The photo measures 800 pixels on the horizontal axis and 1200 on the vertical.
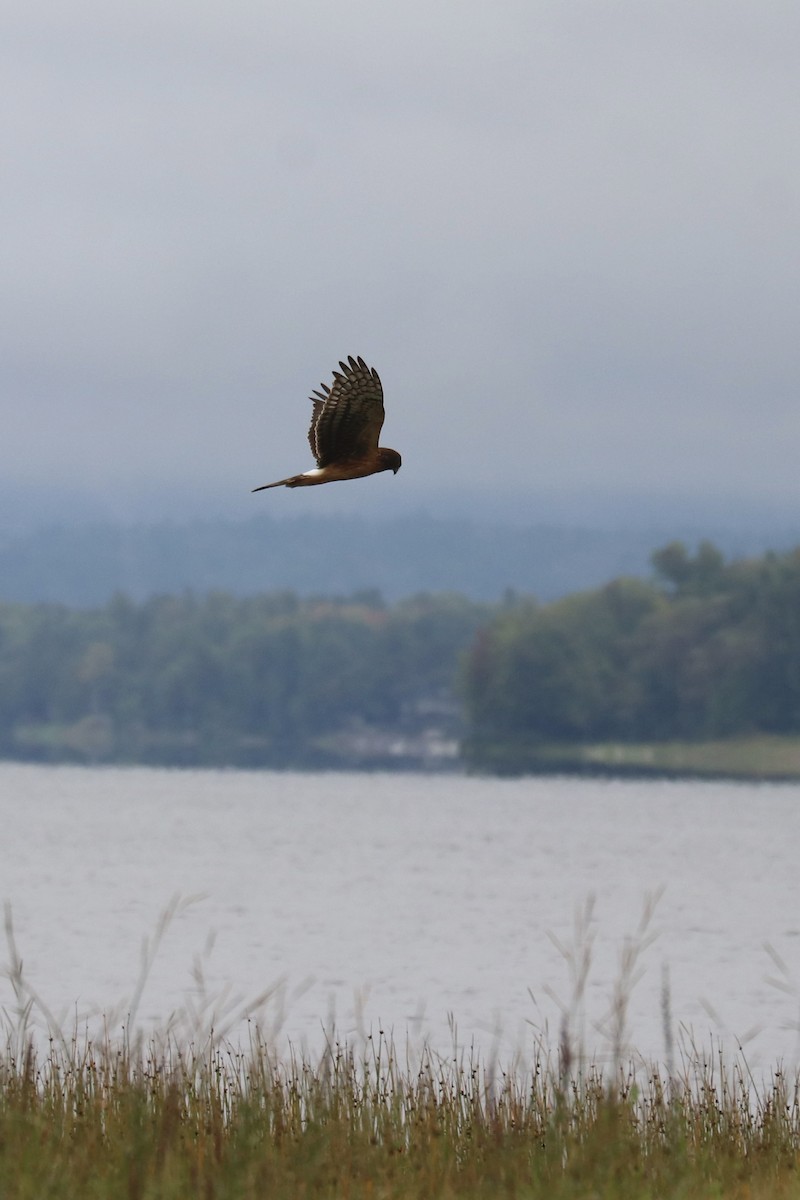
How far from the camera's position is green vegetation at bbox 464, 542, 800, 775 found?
148 metres

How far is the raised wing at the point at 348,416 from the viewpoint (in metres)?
8.12

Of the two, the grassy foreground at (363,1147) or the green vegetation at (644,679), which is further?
the green vegetation at (644,679)

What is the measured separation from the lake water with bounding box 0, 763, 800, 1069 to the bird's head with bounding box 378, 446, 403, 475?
2106mm

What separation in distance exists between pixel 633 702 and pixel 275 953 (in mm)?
111438

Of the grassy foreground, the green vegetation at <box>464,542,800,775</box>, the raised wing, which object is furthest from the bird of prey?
the green vegetation at <box>464,542,800,775</box>

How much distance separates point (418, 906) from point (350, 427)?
164 ft

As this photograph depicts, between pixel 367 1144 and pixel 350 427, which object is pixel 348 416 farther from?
pixel 367 1144

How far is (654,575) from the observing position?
545 ft

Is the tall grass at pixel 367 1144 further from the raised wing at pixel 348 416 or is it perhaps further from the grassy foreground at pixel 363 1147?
the raised wing at pixel 348 416

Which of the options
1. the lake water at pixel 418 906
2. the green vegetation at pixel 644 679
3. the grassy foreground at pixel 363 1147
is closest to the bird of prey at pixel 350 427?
the lake water at pixel 418 906

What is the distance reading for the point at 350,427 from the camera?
8.23m

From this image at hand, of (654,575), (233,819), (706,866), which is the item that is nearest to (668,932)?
(706,866)

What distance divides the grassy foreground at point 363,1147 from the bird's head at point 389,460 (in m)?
2.65

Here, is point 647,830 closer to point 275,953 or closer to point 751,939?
point 751,939
